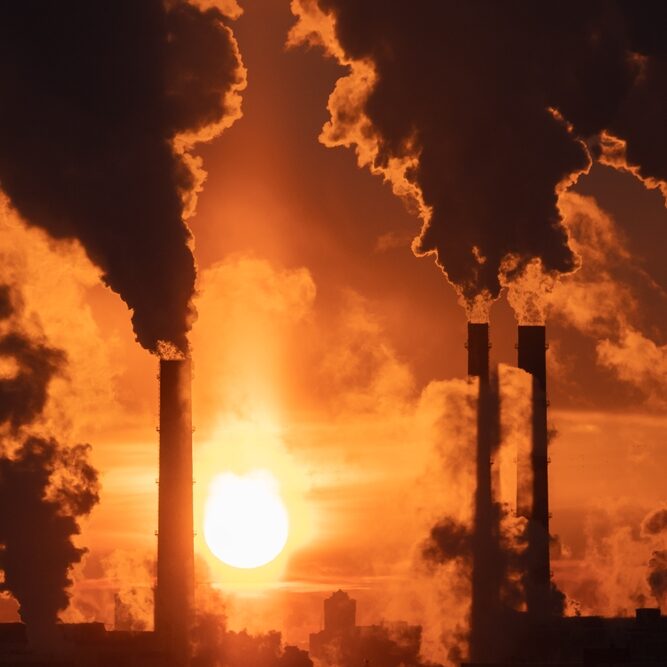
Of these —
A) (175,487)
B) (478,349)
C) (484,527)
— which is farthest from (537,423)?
(175,487)

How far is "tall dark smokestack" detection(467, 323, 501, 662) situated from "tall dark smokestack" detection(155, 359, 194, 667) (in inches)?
441

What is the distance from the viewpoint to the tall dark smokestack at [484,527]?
2840 inches

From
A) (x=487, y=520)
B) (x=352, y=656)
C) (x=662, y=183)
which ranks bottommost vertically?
(x=352, y=656)

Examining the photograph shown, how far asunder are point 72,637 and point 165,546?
26.1 ft

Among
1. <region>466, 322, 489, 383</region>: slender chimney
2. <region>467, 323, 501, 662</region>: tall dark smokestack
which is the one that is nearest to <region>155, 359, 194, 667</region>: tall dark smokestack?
<region>467, 323, 501, 662</region>: tall dark smokestack

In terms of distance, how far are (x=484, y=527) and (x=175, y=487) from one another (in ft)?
41.2

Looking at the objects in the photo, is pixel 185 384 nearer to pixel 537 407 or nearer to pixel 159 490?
pixel 159 490

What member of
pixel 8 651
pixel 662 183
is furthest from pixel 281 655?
pixel 662 183

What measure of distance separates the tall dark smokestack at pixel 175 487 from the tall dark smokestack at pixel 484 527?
11.2 metres

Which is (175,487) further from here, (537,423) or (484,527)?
(537,423)

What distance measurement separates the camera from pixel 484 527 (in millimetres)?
72938

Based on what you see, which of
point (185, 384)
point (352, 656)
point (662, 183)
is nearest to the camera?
point (662, 183)

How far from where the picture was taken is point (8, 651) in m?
74.6

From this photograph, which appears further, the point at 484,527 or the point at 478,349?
the point at 478,349
